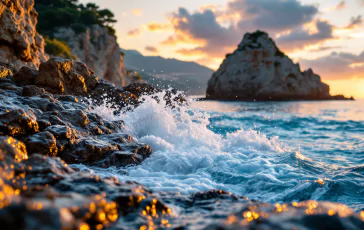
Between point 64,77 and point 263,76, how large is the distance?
5722 centimetres

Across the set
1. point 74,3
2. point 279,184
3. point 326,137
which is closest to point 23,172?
point 279,184

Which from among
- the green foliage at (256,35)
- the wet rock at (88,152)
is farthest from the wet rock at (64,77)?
the green foliage at (256,35)

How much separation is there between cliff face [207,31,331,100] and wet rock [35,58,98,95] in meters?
54.4

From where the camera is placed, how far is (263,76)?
2381 inches

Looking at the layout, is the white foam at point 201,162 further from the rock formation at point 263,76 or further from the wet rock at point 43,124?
the rock formation at point 263,76

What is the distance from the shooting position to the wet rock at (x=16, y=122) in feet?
11.8

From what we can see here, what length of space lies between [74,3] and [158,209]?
48183 millimetres

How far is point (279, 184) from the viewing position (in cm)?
404

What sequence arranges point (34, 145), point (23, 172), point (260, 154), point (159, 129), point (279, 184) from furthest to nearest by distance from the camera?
point (159, 129) → point (260, 154) → point (279, 184) → point (34, 145) → point (23, 172)

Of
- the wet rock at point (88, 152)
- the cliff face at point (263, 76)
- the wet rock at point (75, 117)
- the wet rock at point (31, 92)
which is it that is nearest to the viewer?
the wet rock at point (88, 152)

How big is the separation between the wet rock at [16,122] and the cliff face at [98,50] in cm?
3065

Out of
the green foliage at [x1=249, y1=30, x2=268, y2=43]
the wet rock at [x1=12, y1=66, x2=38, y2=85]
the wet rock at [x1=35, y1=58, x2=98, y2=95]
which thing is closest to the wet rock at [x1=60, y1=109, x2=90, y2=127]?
the wet rock at [x1=12, y1=66, x2=38, y2=85]

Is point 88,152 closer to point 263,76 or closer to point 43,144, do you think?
point 43,144

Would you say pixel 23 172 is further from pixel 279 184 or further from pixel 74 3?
pixel 74 3
